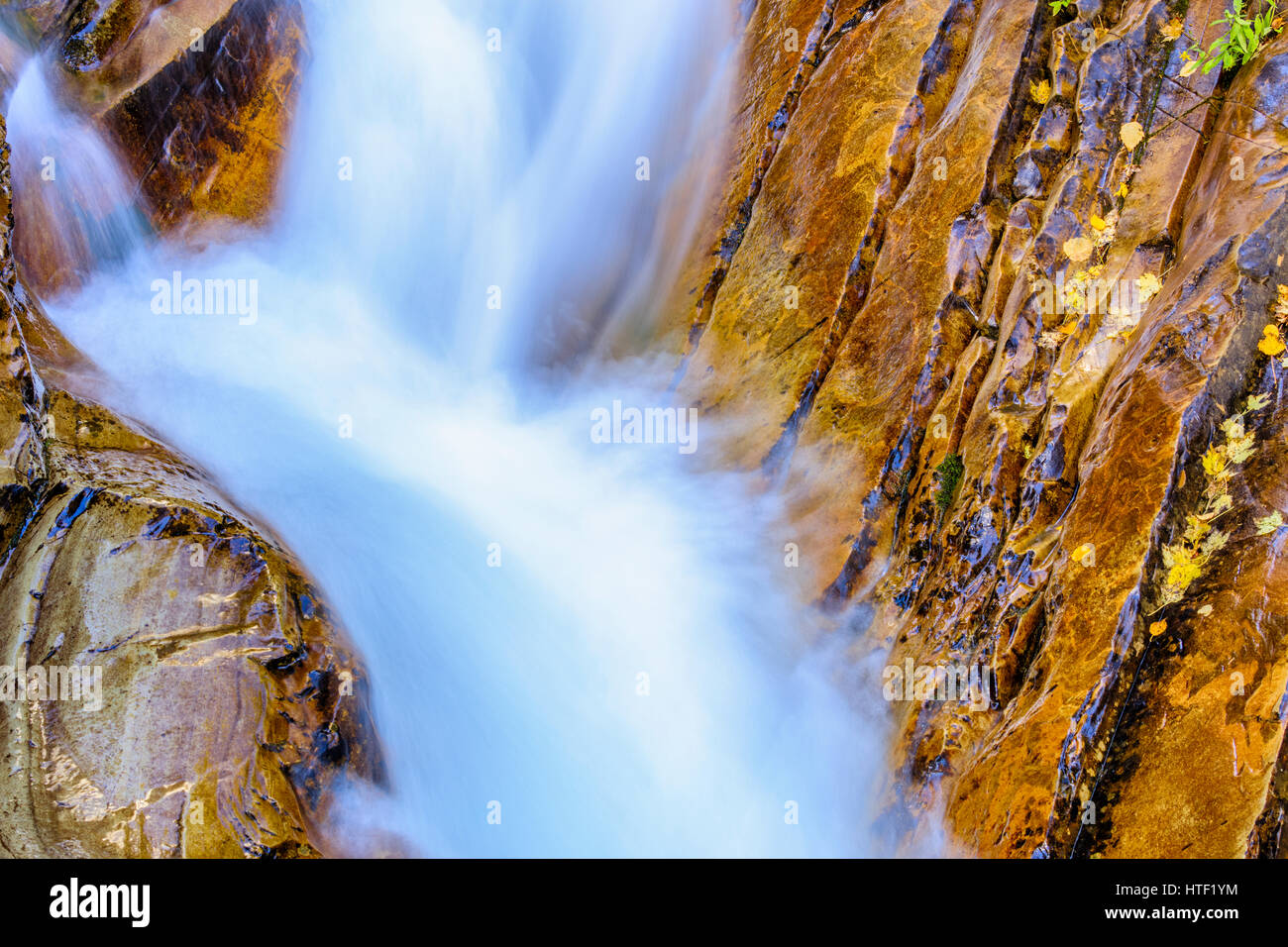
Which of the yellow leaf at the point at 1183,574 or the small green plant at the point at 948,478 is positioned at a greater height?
the small green plant at the point at 948,478

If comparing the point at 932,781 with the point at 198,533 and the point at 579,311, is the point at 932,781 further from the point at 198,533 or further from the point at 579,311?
the point at 579,311

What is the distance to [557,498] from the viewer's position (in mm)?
7027

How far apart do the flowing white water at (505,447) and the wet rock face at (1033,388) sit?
913 millimetres

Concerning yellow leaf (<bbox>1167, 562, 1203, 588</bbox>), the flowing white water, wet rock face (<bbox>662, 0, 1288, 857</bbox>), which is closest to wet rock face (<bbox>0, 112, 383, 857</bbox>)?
the flowing white water

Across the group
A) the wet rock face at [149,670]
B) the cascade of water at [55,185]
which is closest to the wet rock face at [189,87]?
the cascade of water at [55,185]

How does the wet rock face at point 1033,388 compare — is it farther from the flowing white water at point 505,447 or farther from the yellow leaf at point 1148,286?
the flowing white water at point 505,447

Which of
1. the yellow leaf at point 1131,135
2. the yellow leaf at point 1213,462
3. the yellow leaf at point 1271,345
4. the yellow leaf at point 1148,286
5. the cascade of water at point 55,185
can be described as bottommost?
the yellow leaf at point 1213,462

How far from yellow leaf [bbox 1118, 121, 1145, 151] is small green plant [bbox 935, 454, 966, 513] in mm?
2347

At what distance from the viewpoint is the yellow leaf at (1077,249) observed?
489cm

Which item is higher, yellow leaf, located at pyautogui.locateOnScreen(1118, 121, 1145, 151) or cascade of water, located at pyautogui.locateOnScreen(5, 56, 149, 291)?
cascade of water, located at pyautogui.locateOnScreen(5, 56, 149, 291)

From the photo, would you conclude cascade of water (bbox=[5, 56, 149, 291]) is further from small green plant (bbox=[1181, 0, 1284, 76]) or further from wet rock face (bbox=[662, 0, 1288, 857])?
small green plant (bbox=[1181, 0, 1284, 76])

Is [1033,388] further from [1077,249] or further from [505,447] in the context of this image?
[505,447]

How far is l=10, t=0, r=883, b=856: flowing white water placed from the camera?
5.59 metres
